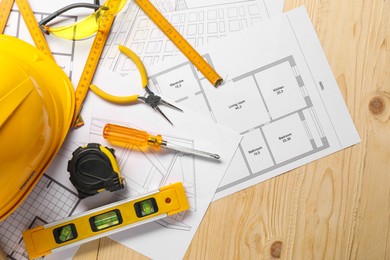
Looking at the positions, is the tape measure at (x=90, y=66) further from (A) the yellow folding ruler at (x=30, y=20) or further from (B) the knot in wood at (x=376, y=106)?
(B) the knot in wood at (x=376, y=106)

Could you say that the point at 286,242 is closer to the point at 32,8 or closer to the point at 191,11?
the point at 191,11

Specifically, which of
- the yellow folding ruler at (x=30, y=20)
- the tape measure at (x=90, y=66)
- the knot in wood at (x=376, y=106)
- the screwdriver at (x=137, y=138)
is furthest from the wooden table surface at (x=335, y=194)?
the yellow folding ruler at (x=30, y=20)

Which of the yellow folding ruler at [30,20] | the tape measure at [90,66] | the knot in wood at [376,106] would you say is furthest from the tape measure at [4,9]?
the knot in wood at [376,106]

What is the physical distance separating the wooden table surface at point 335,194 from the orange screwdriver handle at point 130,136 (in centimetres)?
16

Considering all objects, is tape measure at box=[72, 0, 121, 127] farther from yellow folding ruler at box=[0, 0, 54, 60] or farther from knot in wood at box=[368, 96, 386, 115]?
knot in wood at box=[368, 96, 386, 115]

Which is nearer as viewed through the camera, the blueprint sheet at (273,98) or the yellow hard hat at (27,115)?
the yellow hard hat at (27,115)

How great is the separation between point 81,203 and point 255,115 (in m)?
0.36

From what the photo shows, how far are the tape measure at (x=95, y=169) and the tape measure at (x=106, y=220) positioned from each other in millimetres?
45

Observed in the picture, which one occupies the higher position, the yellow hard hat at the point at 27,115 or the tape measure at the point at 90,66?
the tape measure at the point at 90,66

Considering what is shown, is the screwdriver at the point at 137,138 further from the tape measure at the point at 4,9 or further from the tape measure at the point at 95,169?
the tape measure at the point at 4,9

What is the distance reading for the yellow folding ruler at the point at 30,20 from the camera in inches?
33.4

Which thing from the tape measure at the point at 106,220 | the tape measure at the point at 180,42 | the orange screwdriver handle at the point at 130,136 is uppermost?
the tape measure at the point at 180,42

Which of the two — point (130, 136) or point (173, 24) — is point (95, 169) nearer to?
point (130, 136)

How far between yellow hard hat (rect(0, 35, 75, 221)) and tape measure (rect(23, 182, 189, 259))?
0.28 ft
